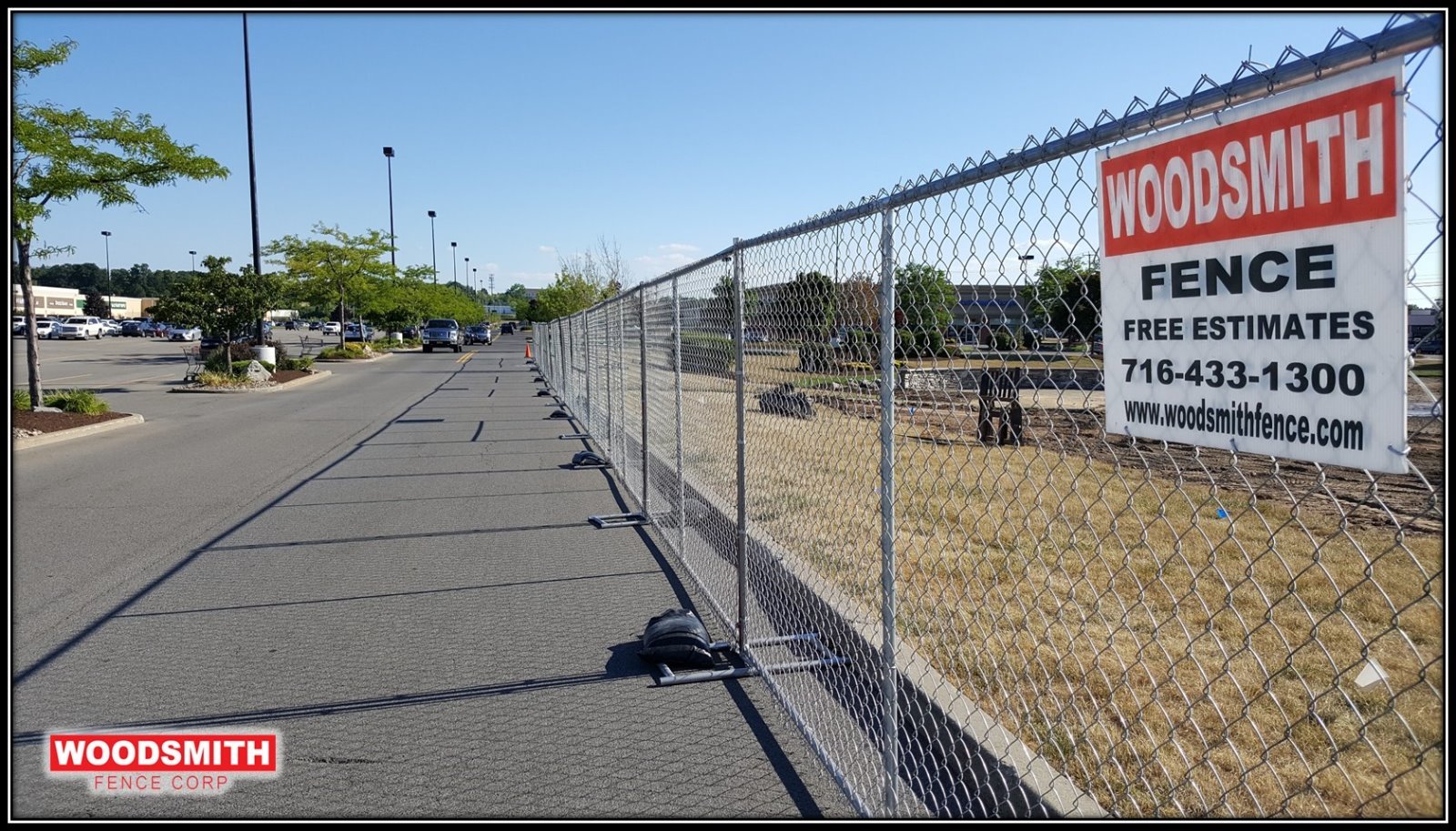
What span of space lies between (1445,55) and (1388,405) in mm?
557

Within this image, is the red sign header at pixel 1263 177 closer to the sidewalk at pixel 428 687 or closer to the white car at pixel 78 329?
the sidewalk at pixel 428 687

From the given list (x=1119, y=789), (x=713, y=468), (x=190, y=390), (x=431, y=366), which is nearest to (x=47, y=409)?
(x=190, y=390)

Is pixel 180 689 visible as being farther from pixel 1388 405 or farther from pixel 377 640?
pixel 1388 405

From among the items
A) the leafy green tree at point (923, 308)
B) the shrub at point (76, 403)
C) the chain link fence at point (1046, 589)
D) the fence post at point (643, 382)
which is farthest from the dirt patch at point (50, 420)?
the leafy green tree at point (923, 308)

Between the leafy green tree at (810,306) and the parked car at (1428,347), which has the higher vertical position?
the leafy green tree at (810,306)

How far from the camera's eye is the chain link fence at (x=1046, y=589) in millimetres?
2424

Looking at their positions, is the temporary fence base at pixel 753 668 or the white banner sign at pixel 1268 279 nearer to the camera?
the white banner sign at pixel 1268 279

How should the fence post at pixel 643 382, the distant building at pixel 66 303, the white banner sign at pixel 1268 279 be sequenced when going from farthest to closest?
the distant building at pixel 66 303, the fence post at pixel 643 382, the white banner sign at pixel 1268 279

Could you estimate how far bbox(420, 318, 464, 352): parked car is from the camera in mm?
56094

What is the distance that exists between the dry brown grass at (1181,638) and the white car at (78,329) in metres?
75.5

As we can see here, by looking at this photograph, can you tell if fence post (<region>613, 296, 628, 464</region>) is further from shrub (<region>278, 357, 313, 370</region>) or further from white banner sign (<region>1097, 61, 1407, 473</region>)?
shrub (<region>278, 357, 313, 370</region>)

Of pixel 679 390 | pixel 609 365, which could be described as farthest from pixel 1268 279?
pixel 609 365

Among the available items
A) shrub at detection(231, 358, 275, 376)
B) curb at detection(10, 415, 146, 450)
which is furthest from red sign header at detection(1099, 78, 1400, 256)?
shrub at detection(231, 358, 275, 376)

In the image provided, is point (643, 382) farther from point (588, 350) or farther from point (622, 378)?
point (588, 350)
